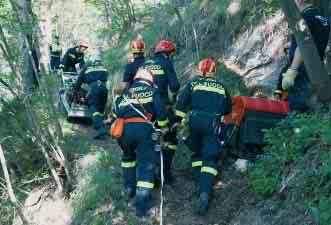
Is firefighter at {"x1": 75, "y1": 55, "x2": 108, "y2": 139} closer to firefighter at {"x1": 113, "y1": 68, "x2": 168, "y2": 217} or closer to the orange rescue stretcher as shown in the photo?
firefighter at {"x1": 113, "y1": 68, "x2": 168, "y2": 217}

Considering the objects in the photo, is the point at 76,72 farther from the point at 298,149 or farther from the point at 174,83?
the point at 298,149

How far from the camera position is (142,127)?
22.3ft

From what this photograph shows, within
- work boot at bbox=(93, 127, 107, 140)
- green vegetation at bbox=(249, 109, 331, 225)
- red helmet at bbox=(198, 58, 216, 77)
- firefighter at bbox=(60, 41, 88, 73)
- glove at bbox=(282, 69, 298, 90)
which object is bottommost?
work boot at bbox=(93, 127, 107, 140)

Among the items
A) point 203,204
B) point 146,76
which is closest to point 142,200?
point 203,204

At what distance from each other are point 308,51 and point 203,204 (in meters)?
2.50

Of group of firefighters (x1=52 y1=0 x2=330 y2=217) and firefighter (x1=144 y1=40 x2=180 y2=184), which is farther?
firefighter (x1=144 y1=40 x2=180 y2=184)

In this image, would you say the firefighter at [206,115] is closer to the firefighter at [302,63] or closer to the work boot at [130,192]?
the firefighter at [302,63]

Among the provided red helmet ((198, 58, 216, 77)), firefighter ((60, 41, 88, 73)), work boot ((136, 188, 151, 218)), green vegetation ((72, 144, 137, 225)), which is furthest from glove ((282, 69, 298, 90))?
firefighter ((60, 41, 88, 73))

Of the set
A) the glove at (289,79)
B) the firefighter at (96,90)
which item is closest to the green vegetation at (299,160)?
the glove at (289,79)

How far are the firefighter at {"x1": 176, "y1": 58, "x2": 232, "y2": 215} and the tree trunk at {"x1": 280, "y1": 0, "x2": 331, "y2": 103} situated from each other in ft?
4.27

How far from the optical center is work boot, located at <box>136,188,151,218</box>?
6.79 meters

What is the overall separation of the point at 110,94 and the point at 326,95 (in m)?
7.26

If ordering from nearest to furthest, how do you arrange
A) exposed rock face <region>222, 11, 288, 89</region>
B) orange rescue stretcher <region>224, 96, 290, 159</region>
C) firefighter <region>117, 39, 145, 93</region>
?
orange rescue stretcher <region>224, 96, 290, 159</region>, firefighter <region>117, 39, 145, 93</region>, exposed rock face <region>222, 11, 288, 89</region>

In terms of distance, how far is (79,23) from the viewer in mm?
20969
